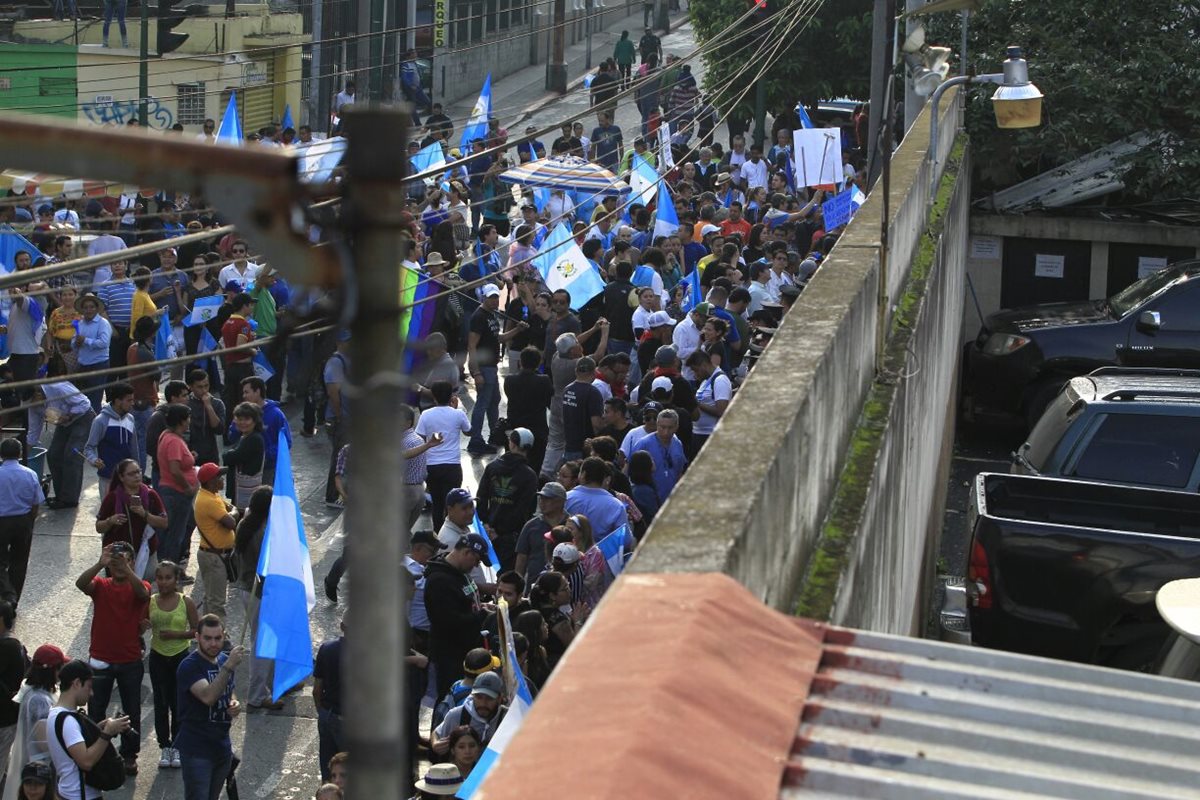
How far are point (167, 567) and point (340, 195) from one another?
8177 millimetres

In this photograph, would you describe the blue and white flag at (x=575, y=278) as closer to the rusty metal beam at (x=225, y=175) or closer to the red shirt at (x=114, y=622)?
the red shirt at (x=114, y=622)

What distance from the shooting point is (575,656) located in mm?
3889

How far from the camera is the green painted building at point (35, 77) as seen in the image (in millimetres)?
30719

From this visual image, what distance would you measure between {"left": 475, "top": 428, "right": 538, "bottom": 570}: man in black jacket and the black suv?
145 inches

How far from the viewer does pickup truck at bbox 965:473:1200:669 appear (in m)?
9.67

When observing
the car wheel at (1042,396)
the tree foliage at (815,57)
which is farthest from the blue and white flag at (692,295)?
the tree foliage at (815,57)

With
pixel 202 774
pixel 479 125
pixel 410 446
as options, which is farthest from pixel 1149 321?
pixel 479 125

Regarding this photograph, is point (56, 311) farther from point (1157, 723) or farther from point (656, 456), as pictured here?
point (1157, 723)

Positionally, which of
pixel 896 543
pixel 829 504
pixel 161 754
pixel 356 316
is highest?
pixel 356 316

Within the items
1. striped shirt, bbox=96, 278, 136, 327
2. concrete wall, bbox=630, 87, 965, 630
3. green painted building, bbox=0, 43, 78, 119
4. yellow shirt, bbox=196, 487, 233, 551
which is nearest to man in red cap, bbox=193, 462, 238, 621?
yellow shirt, bbox=196, 487, 233, 551

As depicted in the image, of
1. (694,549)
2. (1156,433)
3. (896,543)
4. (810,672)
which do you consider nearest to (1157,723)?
(810,672)

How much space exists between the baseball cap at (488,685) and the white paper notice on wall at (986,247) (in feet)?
42.7

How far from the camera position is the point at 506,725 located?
25.0 ft

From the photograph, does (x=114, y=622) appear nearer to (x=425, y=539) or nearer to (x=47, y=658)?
(x=47, y=658)
